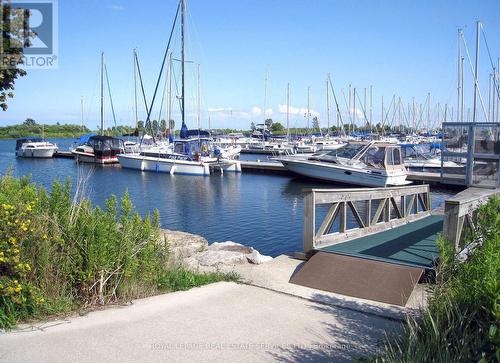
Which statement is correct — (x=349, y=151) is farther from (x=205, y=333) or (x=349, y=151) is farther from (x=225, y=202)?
(x=205, y=333)

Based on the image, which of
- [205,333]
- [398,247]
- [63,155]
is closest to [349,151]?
[398,247]

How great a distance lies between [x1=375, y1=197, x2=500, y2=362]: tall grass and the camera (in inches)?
125

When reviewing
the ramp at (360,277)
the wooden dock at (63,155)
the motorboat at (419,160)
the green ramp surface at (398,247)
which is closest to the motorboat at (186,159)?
the motorboat at (419,160)

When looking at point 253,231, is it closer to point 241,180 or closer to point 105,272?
point 105,272

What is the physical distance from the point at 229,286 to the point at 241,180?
31080 mm

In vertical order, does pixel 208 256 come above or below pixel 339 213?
below

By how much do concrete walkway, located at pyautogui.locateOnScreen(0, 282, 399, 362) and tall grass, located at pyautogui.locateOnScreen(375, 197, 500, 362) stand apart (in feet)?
2.42

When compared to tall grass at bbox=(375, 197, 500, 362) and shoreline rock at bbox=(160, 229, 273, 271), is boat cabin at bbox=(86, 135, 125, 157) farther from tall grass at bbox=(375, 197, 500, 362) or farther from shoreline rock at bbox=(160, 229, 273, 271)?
tall grass at bbox=(375, 197, 500, 362)

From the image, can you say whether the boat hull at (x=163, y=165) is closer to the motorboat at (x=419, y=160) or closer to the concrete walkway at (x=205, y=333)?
the motorboat at (x=419, y=160)

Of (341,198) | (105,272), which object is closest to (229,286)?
(105,272)

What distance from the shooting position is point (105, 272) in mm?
5488

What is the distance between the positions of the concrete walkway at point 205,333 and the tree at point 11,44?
2.62m

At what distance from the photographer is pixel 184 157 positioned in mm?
42094

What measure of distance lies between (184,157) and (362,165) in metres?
17.1
